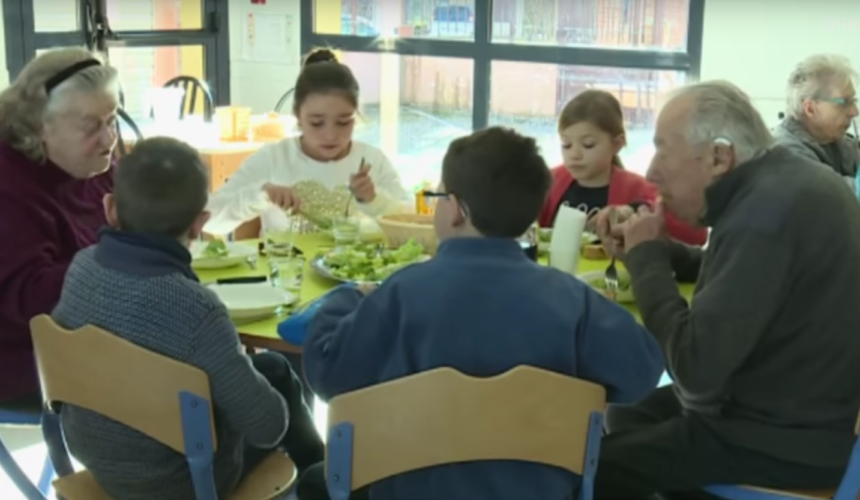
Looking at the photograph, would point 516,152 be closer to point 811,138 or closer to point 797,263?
point 797,263

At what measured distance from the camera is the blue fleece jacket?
148cm

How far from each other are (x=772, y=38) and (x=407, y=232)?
2686 millimetres

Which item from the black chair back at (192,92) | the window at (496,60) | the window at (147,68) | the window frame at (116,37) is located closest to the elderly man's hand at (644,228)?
the window at (496,60)

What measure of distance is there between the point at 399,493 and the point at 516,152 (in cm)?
54

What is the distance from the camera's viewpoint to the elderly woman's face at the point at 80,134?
2250 millimetres

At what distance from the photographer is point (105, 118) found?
233cm

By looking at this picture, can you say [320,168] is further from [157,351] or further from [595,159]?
[157,351]

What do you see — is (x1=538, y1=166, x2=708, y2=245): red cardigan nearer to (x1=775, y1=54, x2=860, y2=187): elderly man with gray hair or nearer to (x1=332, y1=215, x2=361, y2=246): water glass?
(x1=332, y1=215, x2=361, y2=246): water glass

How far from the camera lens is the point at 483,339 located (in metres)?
1.48

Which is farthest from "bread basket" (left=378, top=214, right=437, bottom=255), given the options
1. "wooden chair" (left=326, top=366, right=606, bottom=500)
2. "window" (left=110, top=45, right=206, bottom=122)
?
"window" (left=110, top=45, right=206, bottom=122)

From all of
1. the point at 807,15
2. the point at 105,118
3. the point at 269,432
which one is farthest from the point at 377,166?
the point at 807,15

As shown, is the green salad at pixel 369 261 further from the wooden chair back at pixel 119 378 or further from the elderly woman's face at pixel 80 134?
the wooden chair back at pixel 119 378

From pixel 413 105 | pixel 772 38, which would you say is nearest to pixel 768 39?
pixel 772 38

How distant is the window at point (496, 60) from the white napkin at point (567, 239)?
2.70 m
